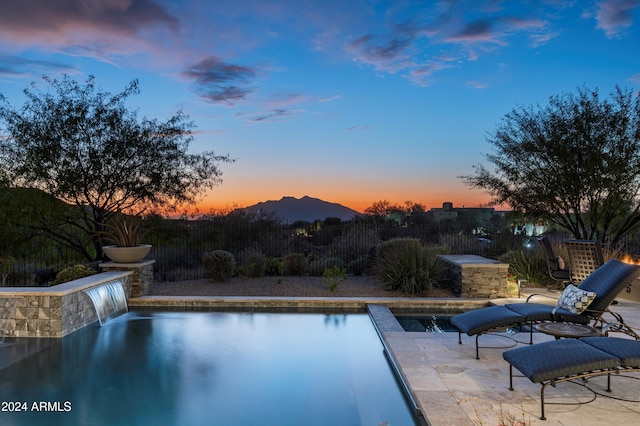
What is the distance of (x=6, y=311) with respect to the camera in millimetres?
6316

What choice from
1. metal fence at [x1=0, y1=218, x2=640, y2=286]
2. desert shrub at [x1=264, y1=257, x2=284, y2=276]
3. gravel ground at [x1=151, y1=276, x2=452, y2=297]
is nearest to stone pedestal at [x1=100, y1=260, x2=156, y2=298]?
gravel ground at [x1=151, y1=276, x2=452, y2=297]

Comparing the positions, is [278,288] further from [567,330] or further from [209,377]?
[567,330]

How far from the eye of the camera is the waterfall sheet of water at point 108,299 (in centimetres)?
704

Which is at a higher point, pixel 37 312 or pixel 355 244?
pixel 355 244

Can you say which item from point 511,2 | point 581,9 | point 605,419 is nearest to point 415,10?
point 511,2

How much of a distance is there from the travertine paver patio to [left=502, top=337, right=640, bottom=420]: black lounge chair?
0.28m

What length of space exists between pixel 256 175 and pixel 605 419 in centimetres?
1201

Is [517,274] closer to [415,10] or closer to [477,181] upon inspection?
[477,181]

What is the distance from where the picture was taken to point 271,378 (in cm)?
471

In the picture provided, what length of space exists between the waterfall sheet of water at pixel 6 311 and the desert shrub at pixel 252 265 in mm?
4664

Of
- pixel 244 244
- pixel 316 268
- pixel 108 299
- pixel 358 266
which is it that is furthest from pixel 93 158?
pixel 358 266

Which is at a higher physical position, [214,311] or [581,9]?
[581,9]

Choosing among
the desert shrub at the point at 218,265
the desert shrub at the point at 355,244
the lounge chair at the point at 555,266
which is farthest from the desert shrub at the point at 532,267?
the desert shrub at the point at 218,265

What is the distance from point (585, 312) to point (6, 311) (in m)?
7.03
